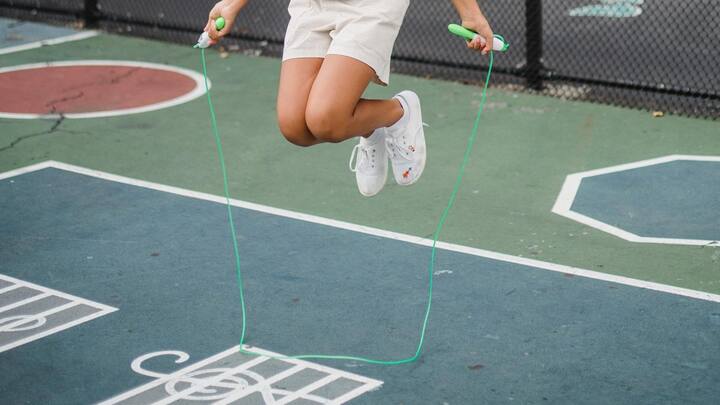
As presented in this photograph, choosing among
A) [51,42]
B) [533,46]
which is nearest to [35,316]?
[533,46]

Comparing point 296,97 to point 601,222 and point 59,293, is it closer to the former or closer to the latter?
point 59,293

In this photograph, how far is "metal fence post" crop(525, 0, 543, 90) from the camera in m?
10.1

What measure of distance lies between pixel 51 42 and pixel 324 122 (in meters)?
7.82

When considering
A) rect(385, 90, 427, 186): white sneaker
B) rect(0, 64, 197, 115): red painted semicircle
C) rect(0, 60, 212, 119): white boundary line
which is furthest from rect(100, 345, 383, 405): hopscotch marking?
rect(0, 64, 197, 115): red painted semicircle

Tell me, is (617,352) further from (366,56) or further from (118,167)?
(118,167)

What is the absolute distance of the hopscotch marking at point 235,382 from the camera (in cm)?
477

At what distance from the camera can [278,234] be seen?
6.82 metres

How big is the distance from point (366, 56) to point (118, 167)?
3.54 metres

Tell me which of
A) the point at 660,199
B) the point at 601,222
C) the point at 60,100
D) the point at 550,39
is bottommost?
the point at 550,39

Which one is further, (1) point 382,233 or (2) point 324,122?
(1) point 382,233

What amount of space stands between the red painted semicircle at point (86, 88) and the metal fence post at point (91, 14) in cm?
181

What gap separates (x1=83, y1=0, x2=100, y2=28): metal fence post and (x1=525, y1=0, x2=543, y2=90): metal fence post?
538 centimetres

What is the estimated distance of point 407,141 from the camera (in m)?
5.87

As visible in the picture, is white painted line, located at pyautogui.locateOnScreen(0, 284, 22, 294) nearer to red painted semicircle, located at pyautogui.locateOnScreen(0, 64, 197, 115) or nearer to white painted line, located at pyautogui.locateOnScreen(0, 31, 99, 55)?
red painted semicircle, located at pyautogui.locateOnScreen(0, 64, 197, 115)
